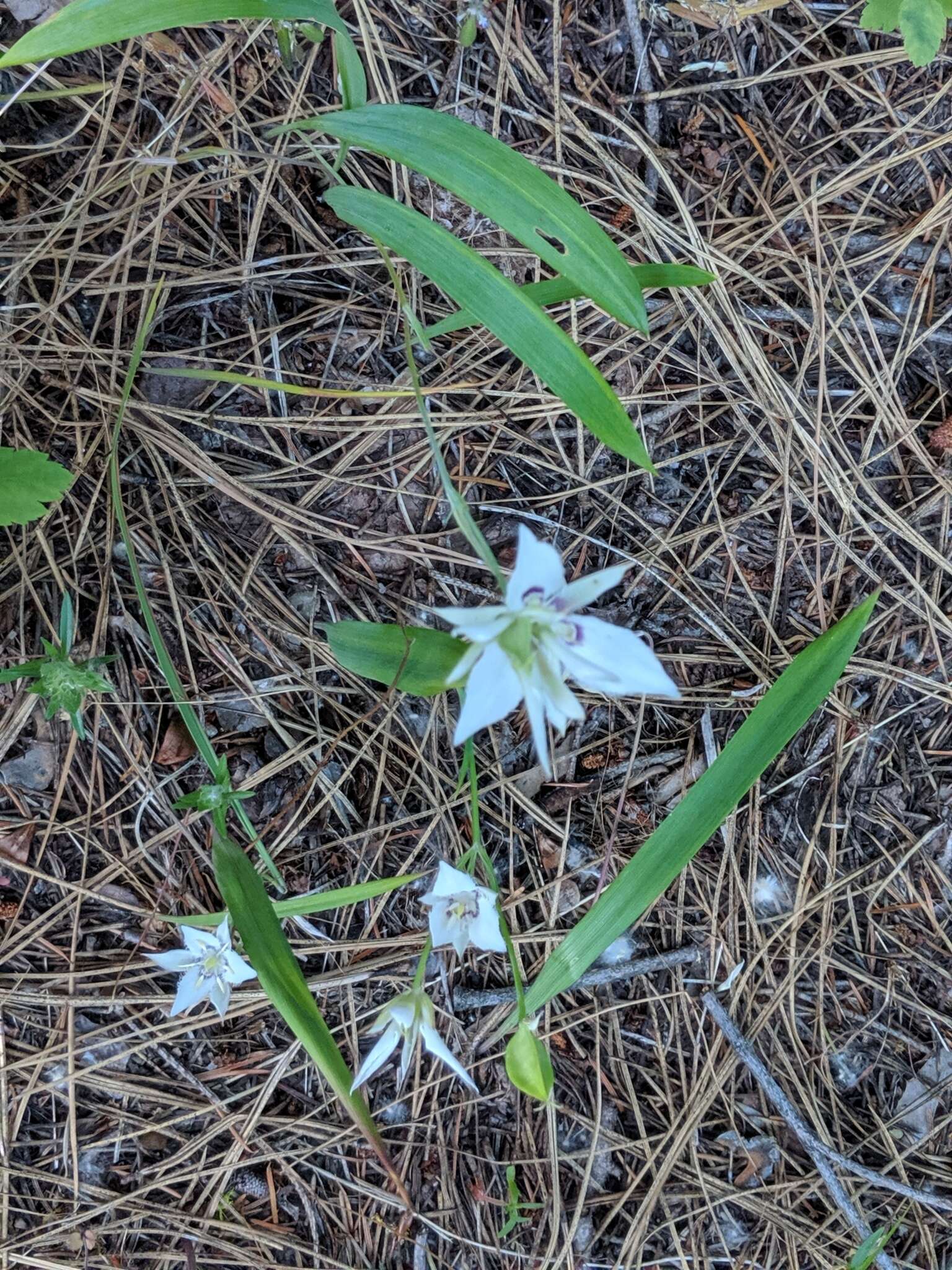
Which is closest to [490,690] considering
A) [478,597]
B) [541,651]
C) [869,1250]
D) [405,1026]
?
[541,651]


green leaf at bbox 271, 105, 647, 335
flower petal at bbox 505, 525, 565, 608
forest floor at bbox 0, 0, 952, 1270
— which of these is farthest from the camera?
forest floor at bbox 0, 0, 952, 1270

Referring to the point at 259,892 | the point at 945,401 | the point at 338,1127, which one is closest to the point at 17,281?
the point at 259,892

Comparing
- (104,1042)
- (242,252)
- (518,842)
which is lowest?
(104,1042)

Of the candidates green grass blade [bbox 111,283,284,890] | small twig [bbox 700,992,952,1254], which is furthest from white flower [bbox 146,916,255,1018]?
small twig [bbox 700,992,952,1254]

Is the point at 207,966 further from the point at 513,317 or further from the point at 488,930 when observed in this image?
the point at 513,317

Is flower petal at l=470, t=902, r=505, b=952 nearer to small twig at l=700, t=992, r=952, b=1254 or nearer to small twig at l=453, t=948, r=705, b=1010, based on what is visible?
small twig at l=453, t=948, r=705, b=1010

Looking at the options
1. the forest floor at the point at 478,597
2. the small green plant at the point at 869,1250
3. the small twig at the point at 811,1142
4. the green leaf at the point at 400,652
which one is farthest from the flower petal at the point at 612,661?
the small green plant at the point at 869,1250

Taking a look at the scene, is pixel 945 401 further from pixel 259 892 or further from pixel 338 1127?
pixel 338 1127
